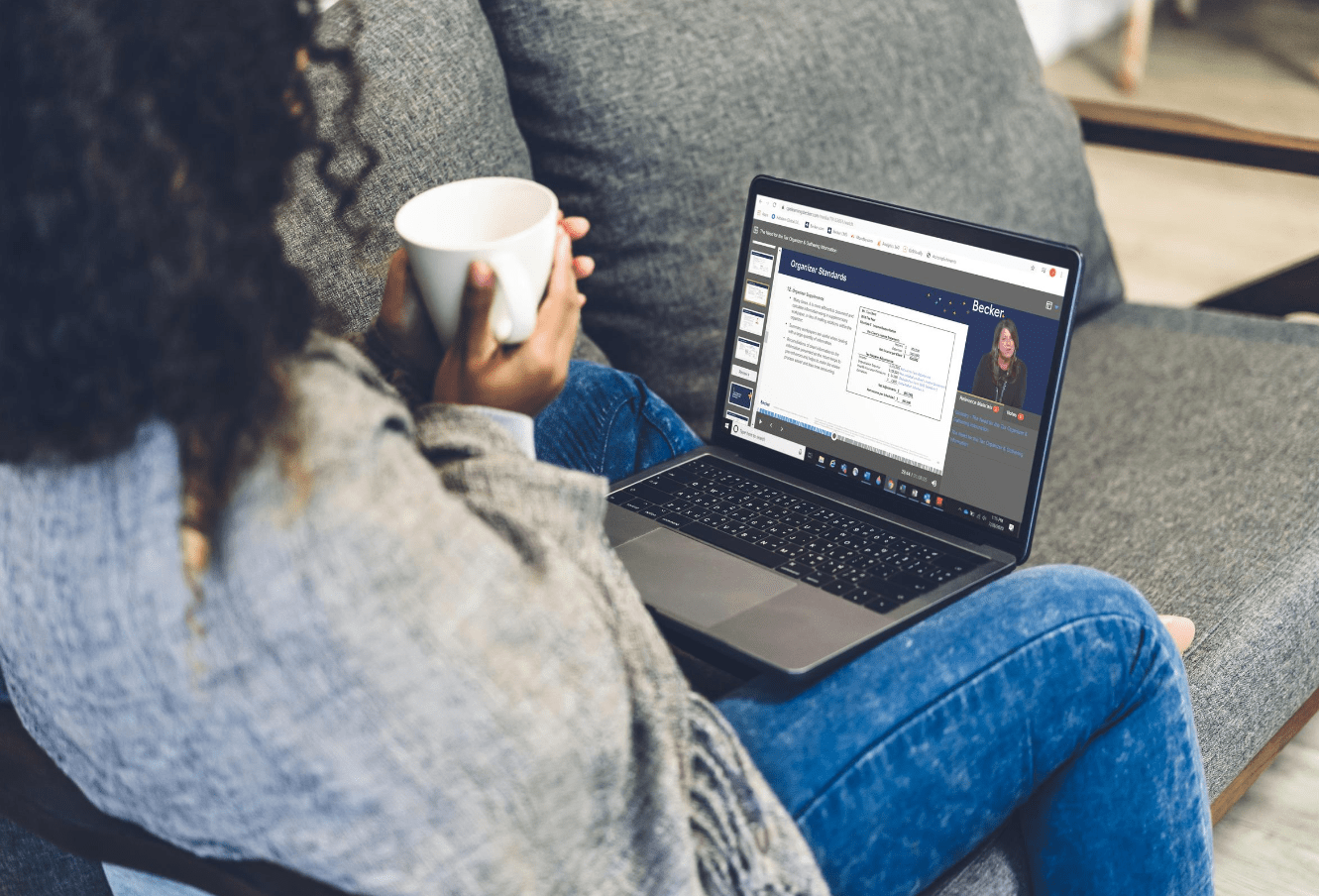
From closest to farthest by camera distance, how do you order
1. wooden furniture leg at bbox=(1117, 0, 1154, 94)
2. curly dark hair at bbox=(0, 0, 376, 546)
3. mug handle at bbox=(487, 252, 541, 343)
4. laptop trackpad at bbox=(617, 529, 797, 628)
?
curly dark hair at bbox=(0, 0, 376, 546)
mug handle at bbox=(487, 252, 541, 343)
laptop trackpad at bbox=(617, 529, 797, 628)
wooden furniture leg at bbox=(1117, 0, 1154, 94)

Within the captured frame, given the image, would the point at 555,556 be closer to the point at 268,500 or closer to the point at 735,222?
the point at 268,500

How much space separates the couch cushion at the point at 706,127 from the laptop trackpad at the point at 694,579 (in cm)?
40

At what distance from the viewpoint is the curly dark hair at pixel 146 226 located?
20.0 inches

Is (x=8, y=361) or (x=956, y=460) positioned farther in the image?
(x=956, y=460)

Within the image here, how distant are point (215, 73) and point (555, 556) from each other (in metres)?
0.29

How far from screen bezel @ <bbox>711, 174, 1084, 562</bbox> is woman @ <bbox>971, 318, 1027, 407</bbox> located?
2cm

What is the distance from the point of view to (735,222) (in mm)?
1292

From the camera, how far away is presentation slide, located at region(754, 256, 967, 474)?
955mm

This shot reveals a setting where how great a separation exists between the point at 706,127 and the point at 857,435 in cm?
44

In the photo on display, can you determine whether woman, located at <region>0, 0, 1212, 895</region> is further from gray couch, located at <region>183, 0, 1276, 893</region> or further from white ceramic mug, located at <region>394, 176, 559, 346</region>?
gray couch, located at <region>183, 0, 1276, 893</region>

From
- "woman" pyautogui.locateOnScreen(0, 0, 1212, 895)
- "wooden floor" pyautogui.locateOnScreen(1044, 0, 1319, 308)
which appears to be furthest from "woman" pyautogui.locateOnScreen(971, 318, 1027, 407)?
"wooden floor" pyautogui.locateOnScreen(1044, 0, 1319, 308)

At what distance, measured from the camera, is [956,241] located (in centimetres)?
94

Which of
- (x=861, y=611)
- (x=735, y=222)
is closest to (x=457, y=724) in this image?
(x=861, y=611)

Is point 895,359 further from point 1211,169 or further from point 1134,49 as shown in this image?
point 1134,49
